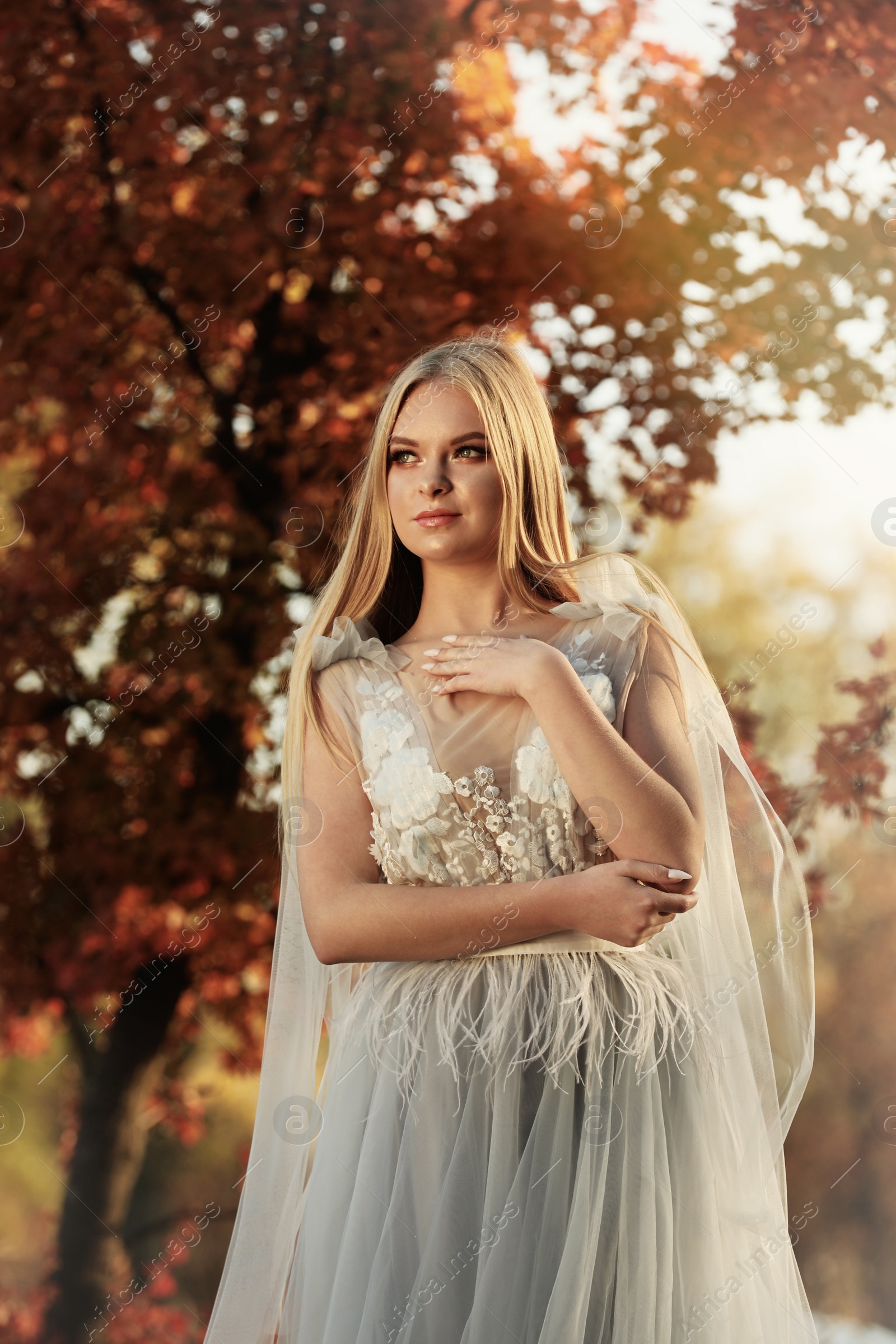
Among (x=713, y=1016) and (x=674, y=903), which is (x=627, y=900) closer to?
(x=674, y=903)

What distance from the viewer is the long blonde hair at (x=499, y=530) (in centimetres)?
175

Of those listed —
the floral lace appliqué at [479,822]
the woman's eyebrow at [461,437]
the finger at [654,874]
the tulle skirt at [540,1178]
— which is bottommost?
the tulle skirt at [540,1178]

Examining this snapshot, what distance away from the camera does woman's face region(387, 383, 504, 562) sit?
1.72 meters

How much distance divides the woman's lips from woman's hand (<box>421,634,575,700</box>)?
18 centimetres

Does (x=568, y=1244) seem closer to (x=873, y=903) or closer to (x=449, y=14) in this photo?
(x=449, y=14)

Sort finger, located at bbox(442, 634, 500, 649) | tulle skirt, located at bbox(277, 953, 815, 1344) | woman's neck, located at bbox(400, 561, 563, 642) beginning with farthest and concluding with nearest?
woman's neck, located at bbox(400, 561, 563, 642) < finger, located at bbox(442, 634, 500, 649) < tulle skirt, located at bbox(277, 953, 815, 1344)

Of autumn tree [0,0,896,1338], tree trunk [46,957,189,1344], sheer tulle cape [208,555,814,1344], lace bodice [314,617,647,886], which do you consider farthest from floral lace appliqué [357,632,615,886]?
tree trunk [46,957,189,1344]

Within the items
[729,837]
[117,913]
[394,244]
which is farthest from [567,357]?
[117,913]

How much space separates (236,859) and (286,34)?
2.12 meters

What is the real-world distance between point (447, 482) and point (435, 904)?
64 cm

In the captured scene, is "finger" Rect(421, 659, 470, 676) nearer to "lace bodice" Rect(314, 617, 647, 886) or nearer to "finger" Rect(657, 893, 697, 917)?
"lace bodice" Rect(314, 617, 647, 886)

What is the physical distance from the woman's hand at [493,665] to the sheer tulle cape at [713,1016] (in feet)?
0.54

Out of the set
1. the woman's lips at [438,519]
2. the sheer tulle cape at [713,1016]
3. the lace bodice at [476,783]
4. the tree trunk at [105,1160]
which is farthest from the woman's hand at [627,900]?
the tree trunk at [105,1160]

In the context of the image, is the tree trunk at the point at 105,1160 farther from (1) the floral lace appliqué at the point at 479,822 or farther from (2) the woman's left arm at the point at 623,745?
(2) the woman's left arm at the point at 623,745
